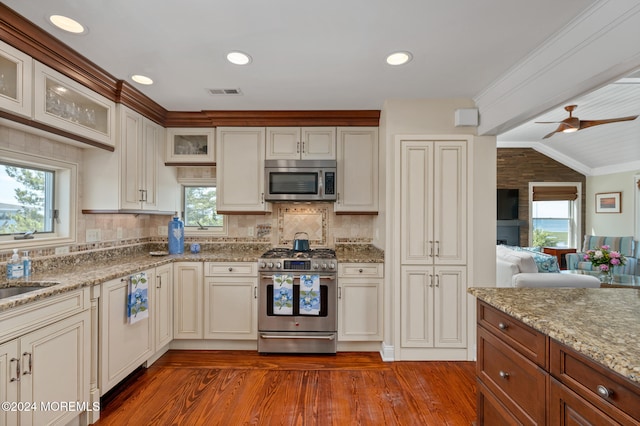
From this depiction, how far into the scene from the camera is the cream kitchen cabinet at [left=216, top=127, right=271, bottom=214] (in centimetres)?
324

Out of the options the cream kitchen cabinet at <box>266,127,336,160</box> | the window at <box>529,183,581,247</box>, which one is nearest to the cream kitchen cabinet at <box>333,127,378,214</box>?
the cream kitchen cabinet at <box>266,127,336,160</box>

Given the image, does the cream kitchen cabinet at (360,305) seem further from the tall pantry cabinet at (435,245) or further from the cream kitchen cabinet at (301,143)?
the cream kitchen cabinet at (301,143)

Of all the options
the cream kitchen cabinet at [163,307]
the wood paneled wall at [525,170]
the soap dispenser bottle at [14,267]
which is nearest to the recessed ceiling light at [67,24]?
the soap dispenser bottle at [14,267]

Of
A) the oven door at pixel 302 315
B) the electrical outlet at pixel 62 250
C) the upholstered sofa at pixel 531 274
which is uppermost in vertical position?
the electrical outlet at pixel 62 250

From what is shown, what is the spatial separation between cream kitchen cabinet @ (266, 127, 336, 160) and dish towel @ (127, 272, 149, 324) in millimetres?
1637

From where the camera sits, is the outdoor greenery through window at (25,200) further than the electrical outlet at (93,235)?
No

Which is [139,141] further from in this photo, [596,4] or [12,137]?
[596,4]

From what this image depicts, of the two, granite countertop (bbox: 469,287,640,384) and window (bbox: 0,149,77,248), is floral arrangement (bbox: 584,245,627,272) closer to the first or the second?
granite countertop (bbox: 469,287,640,384)

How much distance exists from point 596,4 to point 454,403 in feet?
8.27

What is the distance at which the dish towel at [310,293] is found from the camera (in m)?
2.86

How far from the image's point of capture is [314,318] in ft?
9.47

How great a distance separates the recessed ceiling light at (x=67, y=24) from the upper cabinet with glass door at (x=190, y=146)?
1.52m

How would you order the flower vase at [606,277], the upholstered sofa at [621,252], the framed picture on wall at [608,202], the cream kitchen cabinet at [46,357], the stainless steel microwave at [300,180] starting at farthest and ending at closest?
the framed picture on wall at [608,202], the upholstered sofa at [621,252], the flower vase at [606,277], the stainless steel microwave at [300,180], the cream kitchen cabinet at [46,357]

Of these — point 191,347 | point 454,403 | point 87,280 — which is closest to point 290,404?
point 454,403
